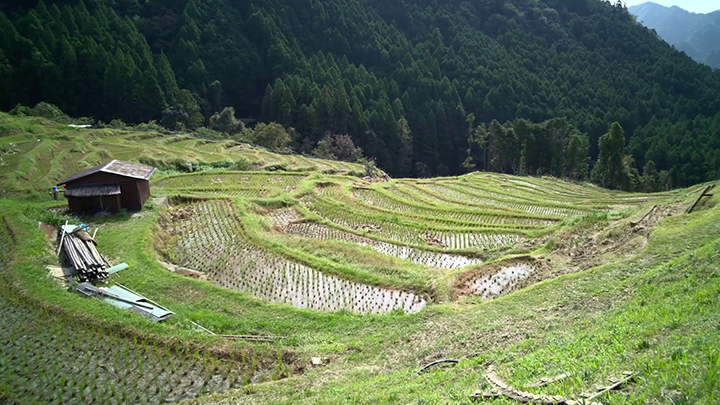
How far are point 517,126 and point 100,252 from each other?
60837 millimetres

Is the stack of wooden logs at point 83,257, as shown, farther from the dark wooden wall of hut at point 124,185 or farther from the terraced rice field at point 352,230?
the dark wooden wall of hut at point 124,185

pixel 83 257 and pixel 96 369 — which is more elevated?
pixel 83 257

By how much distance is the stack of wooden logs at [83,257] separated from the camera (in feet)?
46.7

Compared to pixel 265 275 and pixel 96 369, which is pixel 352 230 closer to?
pixel 265 275

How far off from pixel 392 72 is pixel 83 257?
3512 inches

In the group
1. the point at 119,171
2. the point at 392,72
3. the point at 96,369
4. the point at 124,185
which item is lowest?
the point at 96,369

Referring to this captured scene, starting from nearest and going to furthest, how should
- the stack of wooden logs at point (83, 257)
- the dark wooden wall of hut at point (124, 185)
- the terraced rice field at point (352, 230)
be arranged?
the stack of wooden logs at point (83, 257) < the terraced rice field at point (352, 230) < the dark wooden wall of hut at point (124, 185)

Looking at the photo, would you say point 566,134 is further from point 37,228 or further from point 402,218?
point 37,228

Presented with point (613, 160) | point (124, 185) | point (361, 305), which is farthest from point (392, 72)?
point (361, 305)

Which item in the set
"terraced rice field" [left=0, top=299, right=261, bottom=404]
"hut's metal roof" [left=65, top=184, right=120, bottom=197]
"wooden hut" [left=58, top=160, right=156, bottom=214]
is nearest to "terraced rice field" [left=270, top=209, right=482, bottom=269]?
"wooden hut" [left=58, top=160, right=156, bottom=214]

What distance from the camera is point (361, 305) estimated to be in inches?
559

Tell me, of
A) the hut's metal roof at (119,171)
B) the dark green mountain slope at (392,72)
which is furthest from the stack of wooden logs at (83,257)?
the dark green mountain slope at (392,72)

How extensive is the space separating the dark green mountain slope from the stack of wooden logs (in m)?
49.4

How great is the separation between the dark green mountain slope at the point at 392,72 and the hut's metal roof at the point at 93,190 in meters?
43.6
